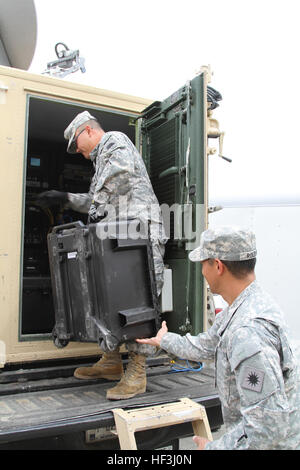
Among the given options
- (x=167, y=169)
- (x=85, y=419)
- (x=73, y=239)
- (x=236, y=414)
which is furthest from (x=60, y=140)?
(x=236, y=414)

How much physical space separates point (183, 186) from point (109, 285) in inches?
39.5

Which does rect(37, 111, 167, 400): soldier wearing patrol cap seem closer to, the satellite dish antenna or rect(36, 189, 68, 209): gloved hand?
rect(36, 189, 68, 209): gloved hand

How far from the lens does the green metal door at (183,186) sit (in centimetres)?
301

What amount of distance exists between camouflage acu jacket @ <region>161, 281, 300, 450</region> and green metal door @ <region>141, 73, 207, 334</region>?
4.20 ft

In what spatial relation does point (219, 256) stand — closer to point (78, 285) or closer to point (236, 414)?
point (236, 414)

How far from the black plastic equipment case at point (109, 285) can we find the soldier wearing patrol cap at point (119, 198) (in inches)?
10.3

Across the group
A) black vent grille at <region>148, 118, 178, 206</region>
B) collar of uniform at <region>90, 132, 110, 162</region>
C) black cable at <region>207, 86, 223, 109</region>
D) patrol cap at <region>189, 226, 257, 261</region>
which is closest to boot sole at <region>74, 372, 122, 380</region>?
black vent grille at <region>148, 118, 178, 206</region>

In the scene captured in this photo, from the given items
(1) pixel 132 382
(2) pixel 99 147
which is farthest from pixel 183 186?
(1) pixel 132 382

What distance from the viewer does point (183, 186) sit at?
10.3 ft

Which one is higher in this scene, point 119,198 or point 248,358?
point 119,198

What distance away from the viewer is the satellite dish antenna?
14.7 feet

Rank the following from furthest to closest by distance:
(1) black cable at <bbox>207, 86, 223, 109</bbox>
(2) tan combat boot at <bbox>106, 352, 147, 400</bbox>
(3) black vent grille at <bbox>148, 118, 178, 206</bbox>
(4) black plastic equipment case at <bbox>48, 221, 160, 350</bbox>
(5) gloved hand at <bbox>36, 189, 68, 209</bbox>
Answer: (5) gloved hand at <bbox>36, 189, 68, 209</bbox>
(3) black vent grille at <bbox>148, 118, 178, 206</bbox>
(1) black cable at <bbox>207, 86, 223, 109</bbox>
(2) tan combat boot at <bbox>106, 352, 147, 400</bbox>
(4) black plastic equipment case at <bbox>48, 221, 160, 350</bbox>

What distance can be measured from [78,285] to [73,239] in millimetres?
270

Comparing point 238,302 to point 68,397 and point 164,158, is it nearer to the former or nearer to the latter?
point 68,397
